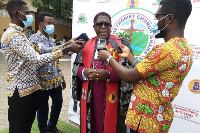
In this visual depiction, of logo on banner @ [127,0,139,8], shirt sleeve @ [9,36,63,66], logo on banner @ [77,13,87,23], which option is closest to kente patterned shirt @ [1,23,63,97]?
shirt sleeve @ [9,36,63,66]

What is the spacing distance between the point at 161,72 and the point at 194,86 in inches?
45.5

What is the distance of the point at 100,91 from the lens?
6.92 ft

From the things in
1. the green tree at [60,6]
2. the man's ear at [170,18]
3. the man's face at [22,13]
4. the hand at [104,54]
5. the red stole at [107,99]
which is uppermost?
the green tree at [60,6]

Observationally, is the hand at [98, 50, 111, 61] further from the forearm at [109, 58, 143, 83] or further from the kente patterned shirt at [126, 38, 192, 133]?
the kente patterned shirt at [126, 38, 192, 133]

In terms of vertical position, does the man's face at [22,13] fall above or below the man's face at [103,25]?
above

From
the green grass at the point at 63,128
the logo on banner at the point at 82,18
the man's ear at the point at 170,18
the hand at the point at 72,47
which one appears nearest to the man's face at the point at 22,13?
the hand at the point at 72,47

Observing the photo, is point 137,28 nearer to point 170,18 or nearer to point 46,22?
point 170,18

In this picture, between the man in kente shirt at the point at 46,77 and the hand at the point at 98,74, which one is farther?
the man in kente shirt at the point at 46,77

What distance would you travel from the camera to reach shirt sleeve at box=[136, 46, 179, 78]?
1.28 m

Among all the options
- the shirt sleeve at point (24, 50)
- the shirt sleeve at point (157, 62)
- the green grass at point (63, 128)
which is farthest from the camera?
the green grass at point (63, 128)

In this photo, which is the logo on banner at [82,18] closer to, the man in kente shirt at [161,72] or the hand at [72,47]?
the hand at [72,47]

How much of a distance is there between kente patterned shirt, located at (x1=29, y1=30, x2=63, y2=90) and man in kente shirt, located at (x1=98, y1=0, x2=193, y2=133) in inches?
58.0

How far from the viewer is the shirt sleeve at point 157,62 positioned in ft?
4.20

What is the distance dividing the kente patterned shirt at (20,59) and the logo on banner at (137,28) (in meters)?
1.20
